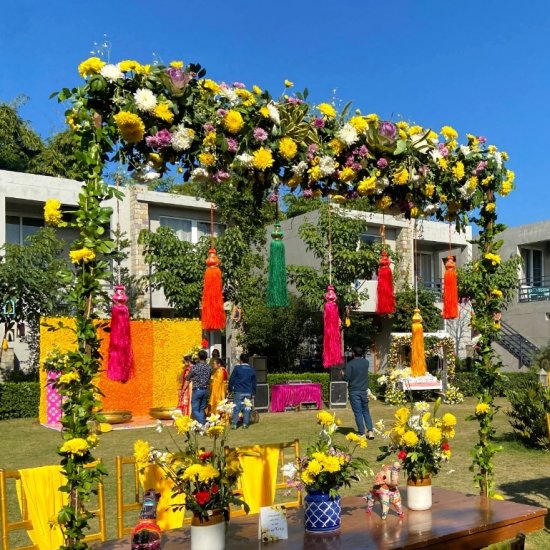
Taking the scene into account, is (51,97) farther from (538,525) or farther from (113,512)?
(113,512)

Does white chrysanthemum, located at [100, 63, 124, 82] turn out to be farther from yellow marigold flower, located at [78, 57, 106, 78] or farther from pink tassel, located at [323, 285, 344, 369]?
pink tassel, located at [323, 285, 344, 369]

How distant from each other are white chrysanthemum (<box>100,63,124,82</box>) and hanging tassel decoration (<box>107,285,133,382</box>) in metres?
2.10

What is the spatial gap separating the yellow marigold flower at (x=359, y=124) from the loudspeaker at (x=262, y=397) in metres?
11.7

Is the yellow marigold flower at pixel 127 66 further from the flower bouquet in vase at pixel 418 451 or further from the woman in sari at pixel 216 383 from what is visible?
the woman in sari at pixel 216 383

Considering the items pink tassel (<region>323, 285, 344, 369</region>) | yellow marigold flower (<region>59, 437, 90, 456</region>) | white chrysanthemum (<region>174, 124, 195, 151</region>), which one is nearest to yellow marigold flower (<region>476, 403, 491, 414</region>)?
pink tassel (<region>323, 285, 344, 369</region>)

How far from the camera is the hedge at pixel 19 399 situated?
15.4 m

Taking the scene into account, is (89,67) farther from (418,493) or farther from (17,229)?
(17,229)

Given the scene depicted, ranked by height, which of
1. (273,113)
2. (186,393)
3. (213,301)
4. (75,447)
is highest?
(273,113)

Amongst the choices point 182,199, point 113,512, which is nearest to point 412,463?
point 113,512

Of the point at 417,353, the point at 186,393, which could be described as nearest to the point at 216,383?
the point at 186,393

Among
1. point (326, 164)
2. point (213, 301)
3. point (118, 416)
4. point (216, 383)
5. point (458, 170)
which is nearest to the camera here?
point (326, 164)

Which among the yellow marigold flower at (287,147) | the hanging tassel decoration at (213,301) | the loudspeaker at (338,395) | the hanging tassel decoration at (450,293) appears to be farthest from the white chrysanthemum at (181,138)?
the loudspeaker at (338,395)

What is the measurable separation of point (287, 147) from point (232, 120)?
51cm

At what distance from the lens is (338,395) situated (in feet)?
57.6
